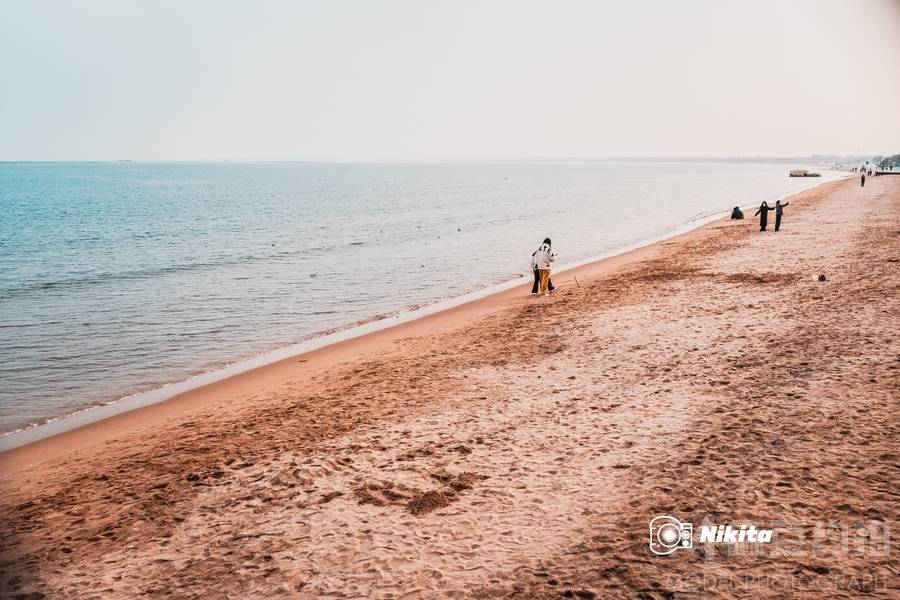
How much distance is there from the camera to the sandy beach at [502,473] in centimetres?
557

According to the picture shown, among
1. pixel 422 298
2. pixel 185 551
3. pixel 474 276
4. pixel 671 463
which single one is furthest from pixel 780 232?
pixel 185 551

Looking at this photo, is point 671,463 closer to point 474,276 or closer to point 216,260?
point 474,276

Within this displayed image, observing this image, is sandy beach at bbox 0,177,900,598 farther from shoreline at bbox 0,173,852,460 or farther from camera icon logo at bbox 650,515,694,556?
shoreline at bbox 0,173,852,460

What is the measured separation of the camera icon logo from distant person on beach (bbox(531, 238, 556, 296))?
45.4 feet

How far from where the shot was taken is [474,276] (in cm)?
2700

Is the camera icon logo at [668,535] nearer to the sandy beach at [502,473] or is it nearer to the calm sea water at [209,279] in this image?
the sandy beach at [502,473]

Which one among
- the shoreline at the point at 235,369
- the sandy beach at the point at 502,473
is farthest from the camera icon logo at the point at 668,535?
the shoreline at the point at 235,369

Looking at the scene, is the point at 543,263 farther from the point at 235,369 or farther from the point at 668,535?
the point at 668,535

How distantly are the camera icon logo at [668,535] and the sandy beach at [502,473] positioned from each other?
4.6 inches

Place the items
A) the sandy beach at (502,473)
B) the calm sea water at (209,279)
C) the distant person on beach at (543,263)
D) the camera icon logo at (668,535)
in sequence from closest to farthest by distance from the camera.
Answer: the sandy beach at (502,473)
the camera icon logo at (668,535)
the calm sea water at (209,279)
the distant person on beach at (543,263)

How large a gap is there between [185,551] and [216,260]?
29473mm

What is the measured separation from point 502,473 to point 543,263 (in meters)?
13.0

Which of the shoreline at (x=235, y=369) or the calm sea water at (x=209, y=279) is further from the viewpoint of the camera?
the calm sea water at (x=209, y=279)

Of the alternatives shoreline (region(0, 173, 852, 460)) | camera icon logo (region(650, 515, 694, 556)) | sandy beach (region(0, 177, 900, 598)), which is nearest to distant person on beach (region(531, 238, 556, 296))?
shoreline (region(0, 173, 852, 460))
